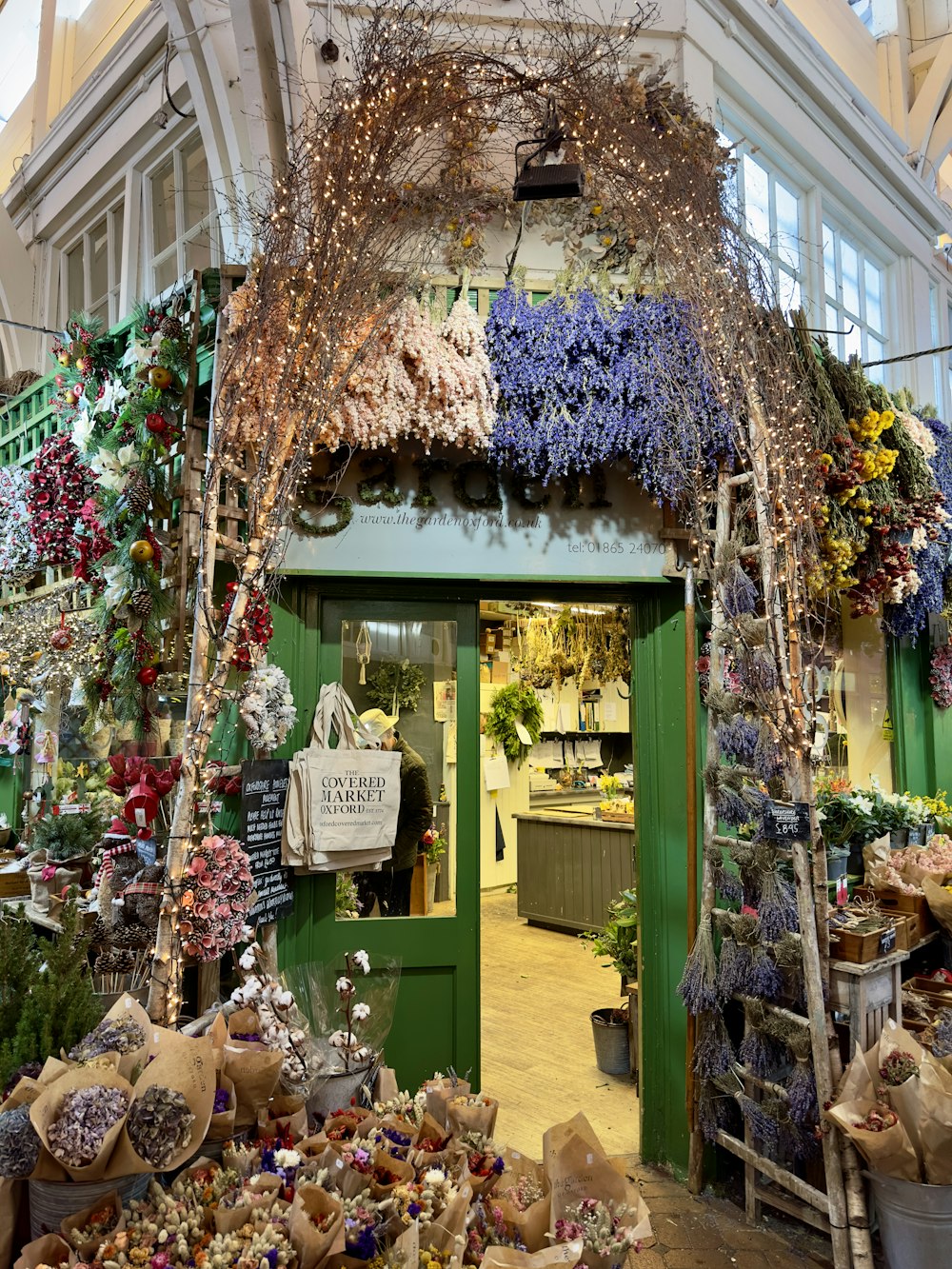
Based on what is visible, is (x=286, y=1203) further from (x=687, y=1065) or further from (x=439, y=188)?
(x=439, y=188)

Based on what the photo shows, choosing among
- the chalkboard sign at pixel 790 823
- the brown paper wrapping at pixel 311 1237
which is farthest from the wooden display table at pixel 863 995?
the brown paper wrapping at pixel 311 1237

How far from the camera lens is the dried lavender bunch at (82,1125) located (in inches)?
71.2

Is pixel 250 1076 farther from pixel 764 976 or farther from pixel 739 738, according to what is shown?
pixel 739 738

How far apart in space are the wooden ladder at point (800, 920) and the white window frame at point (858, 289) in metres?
2.64

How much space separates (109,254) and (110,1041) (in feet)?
18.3

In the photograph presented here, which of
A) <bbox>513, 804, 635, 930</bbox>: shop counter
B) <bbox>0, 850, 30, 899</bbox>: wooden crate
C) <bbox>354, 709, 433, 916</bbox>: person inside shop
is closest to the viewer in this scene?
<bbox>354, 709, 433, 916</bbox>: person inside shop

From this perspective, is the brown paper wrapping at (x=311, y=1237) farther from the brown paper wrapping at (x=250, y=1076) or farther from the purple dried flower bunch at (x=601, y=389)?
the purple dried flower bunch at (x=601, y=389)

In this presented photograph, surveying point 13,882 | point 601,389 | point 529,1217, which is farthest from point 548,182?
point 13,882

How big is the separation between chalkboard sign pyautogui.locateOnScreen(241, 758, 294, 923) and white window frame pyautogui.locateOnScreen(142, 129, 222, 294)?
9.61 ft

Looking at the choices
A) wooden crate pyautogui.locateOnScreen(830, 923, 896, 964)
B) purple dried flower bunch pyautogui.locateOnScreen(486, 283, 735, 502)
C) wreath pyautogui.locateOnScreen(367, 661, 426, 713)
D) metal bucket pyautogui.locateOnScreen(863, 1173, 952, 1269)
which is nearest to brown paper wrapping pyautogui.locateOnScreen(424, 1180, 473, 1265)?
metal bucket pyautogui.locateOnScreen(863, 1173, 952, 1269)

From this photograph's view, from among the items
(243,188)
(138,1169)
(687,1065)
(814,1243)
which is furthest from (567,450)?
(814,1243)

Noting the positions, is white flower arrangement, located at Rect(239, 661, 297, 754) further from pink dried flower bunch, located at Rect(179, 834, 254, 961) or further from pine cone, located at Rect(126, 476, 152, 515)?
pine cone, located at Rect(126, 476, 152, 515)

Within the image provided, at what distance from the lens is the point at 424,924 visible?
13.6ft

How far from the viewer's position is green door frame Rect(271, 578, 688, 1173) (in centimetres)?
403
